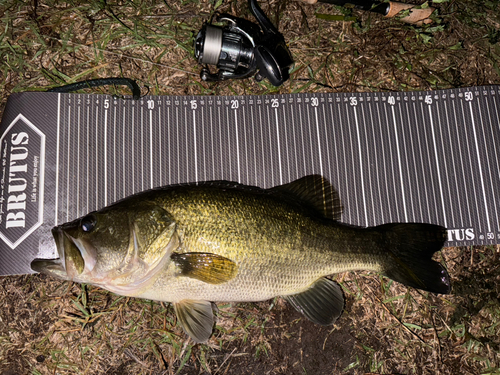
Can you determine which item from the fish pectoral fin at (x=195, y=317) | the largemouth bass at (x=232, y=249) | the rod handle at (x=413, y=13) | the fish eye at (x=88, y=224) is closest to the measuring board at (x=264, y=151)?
the largemouth bass at (x=232, y=249)

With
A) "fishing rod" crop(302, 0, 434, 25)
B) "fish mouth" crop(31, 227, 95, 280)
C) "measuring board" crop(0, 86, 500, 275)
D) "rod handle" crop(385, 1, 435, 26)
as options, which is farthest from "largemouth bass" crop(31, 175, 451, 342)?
"rod handle" crop(385, 1, 435, 26)

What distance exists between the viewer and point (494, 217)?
10.1 ft

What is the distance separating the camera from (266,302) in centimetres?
300

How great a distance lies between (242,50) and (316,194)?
1.36 m

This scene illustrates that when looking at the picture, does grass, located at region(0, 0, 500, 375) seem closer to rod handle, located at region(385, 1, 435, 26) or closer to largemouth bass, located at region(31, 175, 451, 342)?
rod handle, located at region(385, 1, 435, 26)

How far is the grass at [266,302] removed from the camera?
2926 millimetres

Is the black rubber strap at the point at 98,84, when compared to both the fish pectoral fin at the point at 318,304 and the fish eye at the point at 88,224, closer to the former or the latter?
the fish eye at the point at 88,224

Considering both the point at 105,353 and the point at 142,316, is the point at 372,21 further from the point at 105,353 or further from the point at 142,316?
the point at 105,353

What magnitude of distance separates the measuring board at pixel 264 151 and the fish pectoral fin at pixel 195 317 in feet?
3.37

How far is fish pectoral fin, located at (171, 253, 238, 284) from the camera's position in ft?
7.66

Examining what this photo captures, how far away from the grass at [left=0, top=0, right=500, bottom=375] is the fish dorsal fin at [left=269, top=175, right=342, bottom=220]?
714 millimetres

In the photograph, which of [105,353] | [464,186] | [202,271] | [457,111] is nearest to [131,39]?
[202,271]

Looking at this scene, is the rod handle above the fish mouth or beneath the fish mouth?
above

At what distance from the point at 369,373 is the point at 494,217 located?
1749 mm
